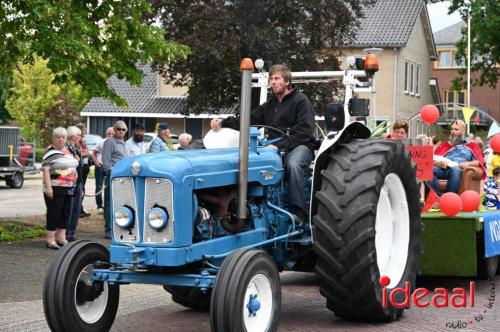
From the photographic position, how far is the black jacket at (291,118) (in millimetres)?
7992

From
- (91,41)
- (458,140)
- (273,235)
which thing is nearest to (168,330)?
(273,235)

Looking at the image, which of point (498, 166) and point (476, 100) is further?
point (476, 100)

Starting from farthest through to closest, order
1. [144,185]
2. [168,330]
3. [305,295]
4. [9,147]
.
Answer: [9,147] → [305,295] → [168,330] → [144,185]

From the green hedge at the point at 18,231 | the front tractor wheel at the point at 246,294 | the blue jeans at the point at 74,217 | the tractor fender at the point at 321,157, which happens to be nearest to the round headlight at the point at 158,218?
the front tractor wheel at the point at 246,294

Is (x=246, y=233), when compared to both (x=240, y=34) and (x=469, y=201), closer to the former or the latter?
(x=469, y=201)

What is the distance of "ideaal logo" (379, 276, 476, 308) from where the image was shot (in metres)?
7.65

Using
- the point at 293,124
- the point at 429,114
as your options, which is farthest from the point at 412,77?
the point at 293,124

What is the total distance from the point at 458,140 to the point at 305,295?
11.4 ft

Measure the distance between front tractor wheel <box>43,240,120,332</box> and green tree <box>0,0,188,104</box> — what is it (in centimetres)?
613

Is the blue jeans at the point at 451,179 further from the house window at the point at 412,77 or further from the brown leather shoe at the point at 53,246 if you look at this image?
the house window at the point at 412,77

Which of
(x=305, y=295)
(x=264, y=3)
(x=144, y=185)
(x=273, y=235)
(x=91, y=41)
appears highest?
(x=264, y=3)

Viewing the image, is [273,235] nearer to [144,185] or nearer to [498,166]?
[144,185]

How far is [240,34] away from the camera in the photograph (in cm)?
1809

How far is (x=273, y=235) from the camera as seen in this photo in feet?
25.0
